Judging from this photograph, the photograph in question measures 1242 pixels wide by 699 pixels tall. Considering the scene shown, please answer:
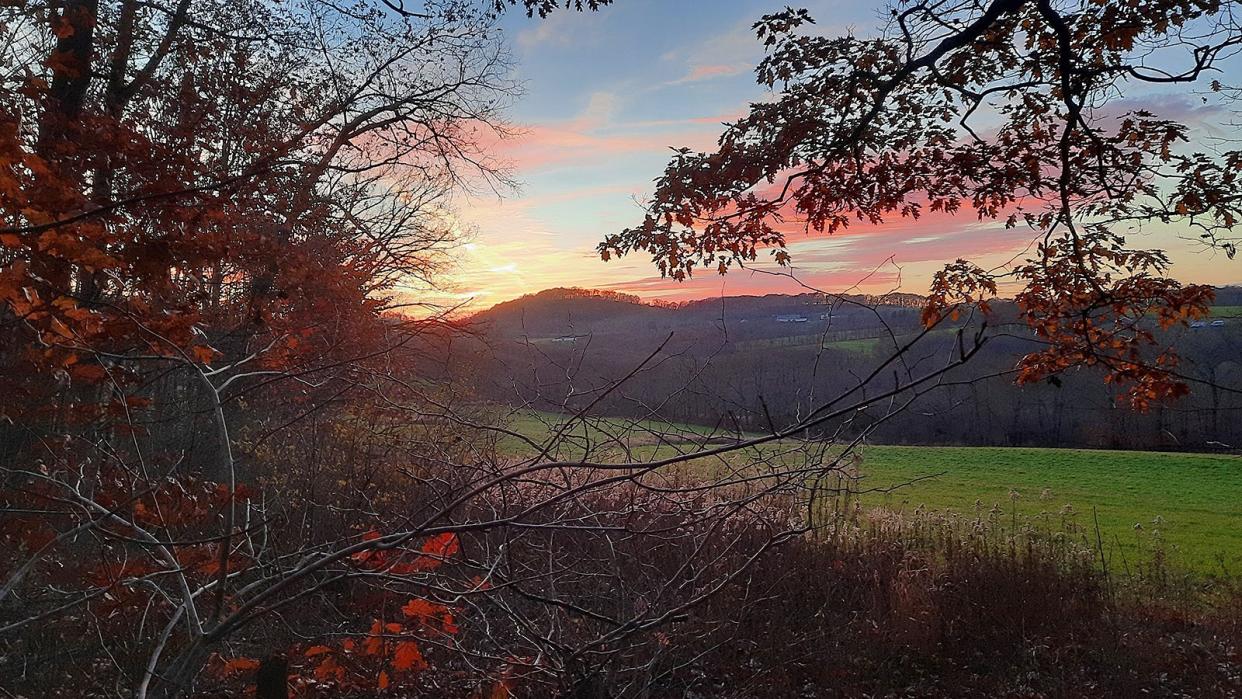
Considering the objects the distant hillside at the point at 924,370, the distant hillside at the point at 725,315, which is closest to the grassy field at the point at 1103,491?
the distant hillside at the point at 924,370

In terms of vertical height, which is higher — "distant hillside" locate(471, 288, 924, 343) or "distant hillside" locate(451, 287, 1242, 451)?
"distant hillside" locate(471, 288, 924, 343)

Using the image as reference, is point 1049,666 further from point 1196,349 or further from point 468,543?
point 1196,349

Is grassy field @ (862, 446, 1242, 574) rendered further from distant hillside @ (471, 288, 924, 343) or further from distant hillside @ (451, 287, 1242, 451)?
distant hillside @ (471, 288, 924, 343)

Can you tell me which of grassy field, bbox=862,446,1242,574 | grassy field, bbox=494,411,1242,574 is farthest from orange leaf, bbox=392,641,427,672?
grassy field, bbox=862,446,1242,574

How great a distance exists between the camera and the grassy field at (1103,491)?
1397 cm

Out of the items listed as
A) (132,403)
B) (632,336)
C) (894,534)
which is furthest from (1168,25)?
(132,403)

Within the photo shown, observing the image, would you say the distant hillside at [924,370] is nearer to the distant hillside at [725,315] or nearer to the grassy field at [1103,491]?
the distant hillside at [725,315]

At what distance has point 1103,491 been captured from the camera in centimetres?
2084

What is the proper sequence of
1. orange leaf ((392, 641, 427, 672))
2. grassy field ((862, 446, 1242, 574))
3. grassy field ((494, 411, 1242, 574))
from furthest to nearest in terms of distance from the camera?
grassy field ((862, 446, 1242, 574)) → grassy field ((494, 411, 1242, 574)) → orange leaf ((392, 641, 427, 672))

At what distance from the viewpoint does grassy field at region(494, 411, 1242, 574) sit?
1397 centimetres

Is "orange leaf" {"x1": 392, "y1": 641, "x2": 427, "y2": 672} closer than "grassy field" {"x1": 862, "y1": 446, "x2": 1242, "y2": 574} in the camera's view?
Yes

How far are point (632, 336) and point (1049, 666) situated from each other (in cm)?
591

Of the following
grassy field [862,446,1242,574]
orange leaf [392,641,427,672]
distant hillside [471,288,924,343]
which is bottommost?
grassy field [862,446,1242,574]

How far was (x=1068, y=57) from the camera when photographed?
6.06 m
